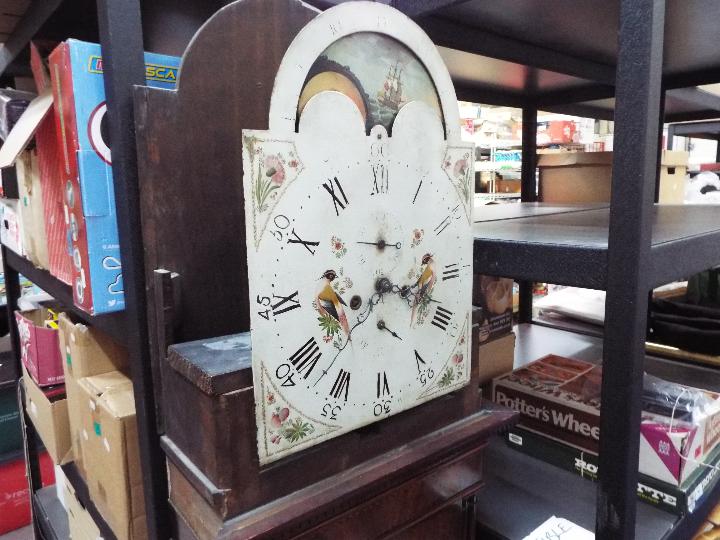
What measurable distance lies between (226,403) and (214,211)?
24cm

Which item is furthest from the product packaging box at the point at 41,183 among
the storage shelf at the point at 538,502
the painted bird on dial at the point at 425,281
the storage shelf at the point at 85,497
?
the storage shelf at the point at 538,502

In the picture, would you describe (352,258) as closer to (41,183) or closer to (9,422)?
(41,183)

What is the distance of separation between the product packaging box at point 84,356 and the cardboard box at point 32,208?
5.9 inches

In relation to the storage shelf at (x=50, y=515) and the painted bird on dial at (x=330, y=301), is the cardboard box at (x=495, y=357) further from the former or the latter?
the storage shelf at (x=50, y=515)

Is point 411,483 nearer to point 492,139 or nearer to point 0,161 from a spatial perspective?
point 0,161

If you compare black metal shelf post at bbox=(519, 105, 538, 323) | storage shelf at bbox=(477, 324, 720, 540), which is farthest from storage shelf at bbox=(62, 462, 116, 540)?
black metal shelf post at bbox=(519, 105, 538, 323)

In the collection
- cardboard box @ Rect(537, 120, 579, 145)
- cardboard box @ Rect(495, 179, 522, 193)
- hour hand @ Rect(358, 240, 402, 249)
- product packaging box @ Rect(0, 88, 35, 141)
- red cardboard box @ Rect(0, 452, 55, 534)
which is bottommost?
red cardboard box @ Rect(0, 452, 55, 534)

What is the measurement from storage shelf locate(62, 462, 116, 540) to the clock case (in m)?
0.34

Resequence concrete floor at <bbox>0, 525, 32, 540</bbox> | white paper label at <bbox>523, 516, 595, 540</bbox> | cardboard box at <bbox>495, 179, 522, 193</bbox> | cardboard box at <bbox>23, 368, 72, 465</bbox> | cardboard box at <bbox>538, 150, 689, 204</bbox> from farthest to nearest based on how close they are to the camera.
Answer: cardboard box at <bbox>495, 179, 522, 193</bbox> < concrete floor at <bbox>0, 525, 32, 540</bbox> < cardboard box at <bbox>538, 150, 689, 204</bbox> < cardboard box at <bbox>23, 368, 72, 465</bbox> < white paper label at <bbox>523, 516, 595, 540</bbox>

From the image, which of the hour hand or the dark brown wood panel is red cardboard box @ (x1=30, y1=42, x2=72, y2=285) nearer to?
the dark brown wood panel

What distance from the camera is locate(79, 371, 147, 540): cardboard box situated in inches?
30.1

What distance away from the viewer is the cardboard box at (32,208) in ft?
3.14

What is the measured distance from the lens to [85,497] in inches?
36.8

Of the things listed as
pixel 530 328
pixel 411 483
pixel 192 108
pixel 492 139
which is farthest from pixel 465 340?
pixel 492 139
